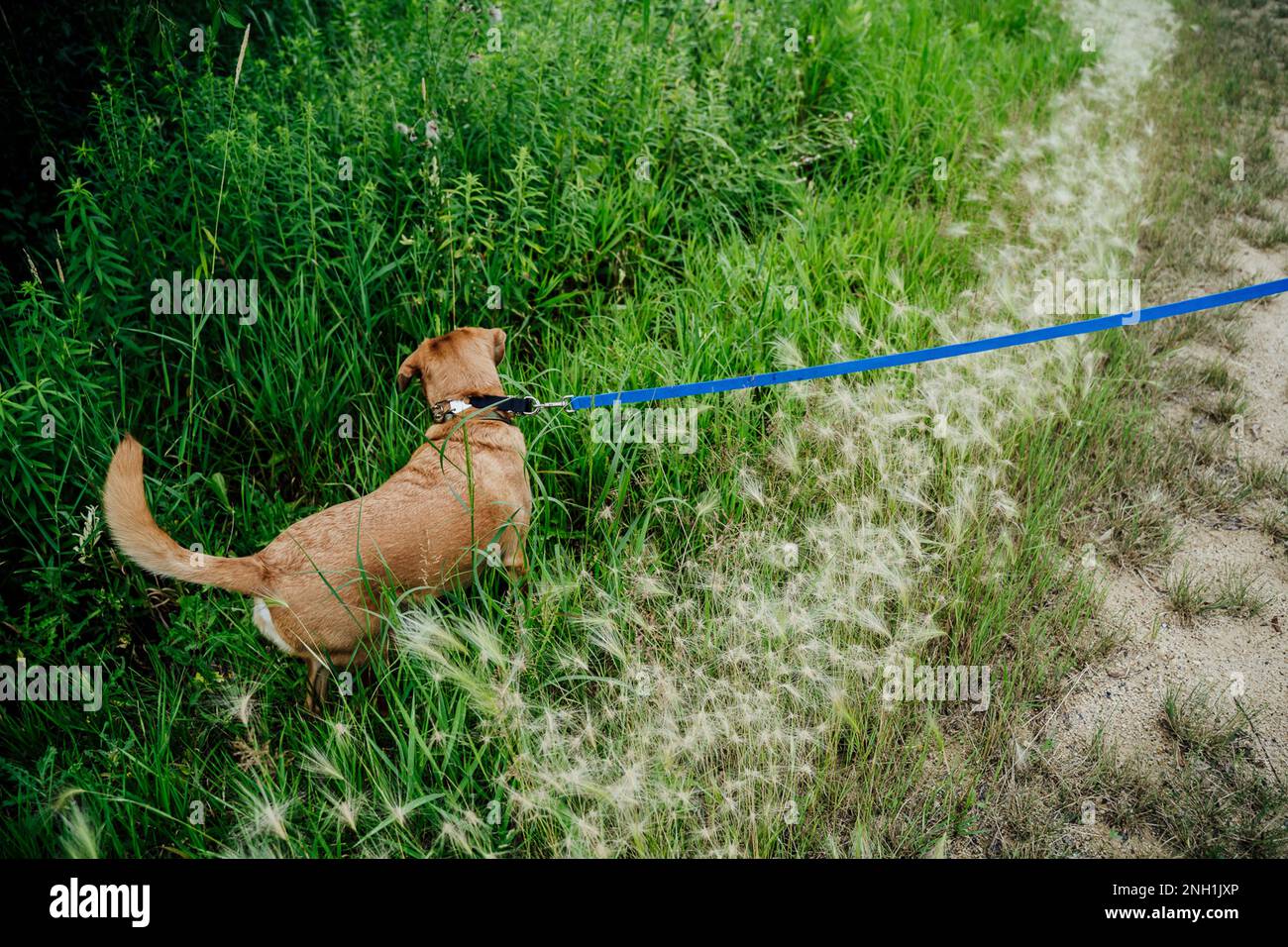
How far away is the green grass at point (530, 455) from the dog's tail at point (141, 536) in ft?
1.47

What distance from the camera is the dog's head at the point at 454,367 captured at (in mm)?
3006

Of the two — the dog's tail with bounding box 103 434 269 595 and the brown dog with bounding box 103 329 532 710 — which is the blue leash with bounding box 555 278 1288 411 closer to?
the brown dog with bounding box 103 329 532 710

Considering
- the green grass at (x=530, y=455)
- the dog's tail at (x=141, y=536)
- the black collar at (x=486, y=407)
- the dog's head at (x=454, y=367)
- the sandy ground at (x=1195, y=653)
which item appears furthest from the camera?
the dog's head at (x=454, y=367)

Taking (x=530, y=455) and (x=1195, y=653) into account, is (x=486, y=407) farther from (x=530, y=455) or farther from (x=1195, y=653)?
(x=1195, y=653)

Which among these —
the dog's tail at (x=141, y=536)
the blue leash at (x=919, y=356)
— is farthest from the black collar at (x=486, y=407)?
the dog's tail at (x=141, y=536)

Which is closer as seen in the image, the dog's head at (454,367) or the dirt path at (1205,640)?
the dirt path at (1205,640)

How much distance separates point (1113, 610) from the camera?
3.09 meters

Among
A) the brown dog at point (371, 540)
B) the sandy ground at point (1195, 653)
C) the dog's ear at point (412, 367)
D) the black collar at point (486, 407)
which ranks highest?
the dog's ear at point (412, 367)

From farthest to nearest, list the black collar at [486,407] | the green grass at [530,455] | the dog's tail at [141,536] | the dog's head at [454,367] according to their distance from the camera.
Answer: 1. the dog's head at [454,367]
2. the black collar at [486,407]
3. the green grass at [530,455]
4. the dog's tail at [141,536]

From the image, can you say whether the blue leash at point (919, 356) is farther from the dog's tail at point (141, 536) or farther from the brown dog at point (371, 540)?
the dog's tail at point (141, 536)

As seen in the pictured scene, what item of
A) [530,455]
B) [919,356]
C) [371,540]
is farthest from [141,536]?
[919,356]

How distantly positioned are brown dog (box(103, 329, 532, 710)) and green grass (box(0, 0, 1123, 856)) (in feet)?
0.53
